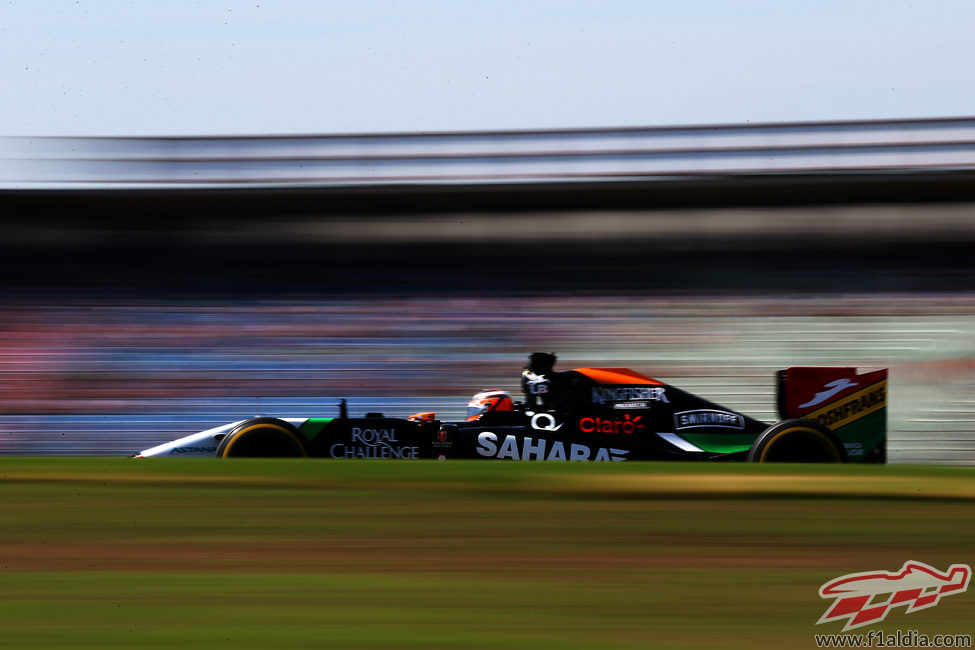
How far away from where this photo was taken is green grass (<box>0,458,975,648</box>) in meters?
3.29

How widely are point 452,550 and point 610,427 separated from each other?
4.73m

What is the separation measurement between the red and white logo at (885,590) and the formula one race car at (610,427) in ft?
14.6

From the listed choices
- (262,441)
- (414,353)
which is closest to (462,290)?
(414,353)

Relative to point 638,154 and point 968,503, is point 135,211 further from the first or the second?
point 968,503

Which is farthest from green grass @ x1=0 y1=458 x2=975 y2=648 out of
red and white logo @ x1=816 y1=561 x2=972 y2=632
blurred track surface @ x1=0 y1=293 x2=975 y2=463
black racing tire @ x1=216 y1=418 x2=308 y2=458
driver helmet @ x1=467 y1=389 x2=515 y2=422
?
blurred track surface @ x1=0 y1=293 x2=975 y2=463

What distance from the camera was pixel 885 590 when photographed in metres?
3.51

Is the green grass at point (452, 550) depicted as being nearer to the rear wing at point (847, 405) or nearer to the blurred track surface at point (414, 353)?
the rear wing at point (847, 405)

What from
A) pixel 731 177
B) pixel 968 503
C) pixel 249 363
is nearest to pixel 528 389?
pixel 968 503

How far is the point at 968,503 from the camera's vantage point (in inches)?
186

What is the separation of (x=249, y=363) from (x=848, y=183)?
9.73 meters

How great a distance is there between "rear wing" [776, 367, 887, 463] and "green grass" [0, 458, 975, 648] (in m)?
3.11

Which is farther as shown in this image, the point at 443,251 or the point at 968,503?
the point at 443,251

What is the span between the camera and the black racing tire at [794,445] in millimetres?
7863

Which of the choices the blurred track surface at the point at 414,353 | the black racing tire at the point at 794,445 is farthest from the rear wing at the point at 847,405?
the blurred track surface at the point at 414,353
